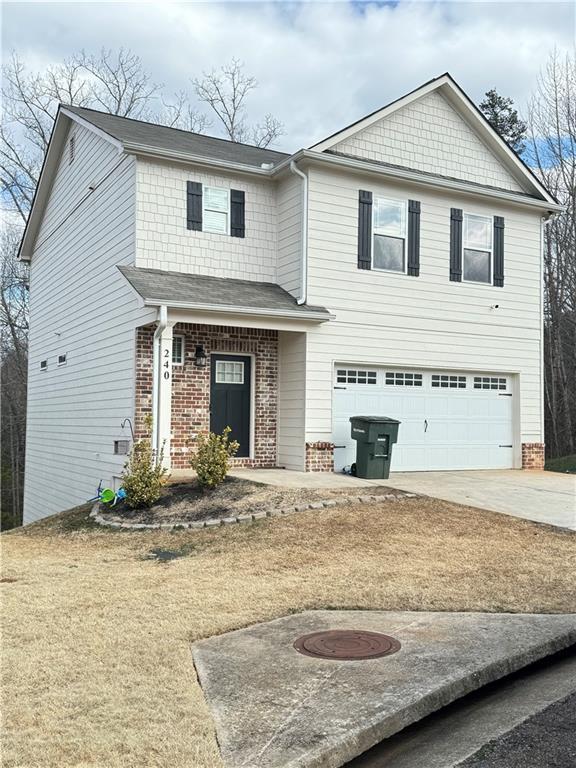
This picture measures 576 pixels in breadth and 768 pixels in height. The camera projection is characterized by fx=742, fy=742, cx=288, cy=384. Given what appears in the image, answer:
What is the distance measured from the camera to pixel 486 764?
139 inches

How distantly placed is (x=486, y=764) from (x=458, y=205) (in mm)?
13501

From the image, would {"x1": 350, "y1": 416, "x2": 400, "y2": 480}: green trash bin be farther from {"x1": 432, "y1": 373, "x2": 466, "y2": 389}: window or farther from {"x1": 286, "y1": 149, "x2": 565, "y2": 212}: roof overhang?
{"x1": 286, "y1": 149, "x2": 565, "y2": 212}: roof overhang

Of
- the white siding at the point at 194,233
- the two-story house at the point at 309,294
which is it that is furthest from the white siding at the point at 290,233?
the white siding at the point at 194,233

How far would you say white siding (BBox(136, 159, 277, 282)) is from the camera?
44.0 ft

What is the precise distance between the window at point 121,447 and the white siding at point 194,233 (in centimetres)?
318

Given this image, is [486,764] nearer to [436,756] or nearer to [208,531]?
[436,756]

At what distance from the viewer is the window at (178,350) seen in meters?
13.3

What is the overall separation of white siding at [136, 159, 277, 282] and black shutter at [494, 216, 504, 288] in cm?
492

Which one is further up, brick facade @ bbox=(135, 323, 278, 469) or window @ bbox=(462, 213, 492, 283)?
window @ bbox=(462, 213, 492, 283)

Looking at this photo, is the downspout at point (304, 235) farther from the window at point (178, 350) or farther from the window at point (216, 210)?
the window at point (178, 350)

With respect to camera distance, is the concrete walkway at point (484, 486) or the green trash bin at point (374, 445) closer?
the concrete walkway at point (484, 486)

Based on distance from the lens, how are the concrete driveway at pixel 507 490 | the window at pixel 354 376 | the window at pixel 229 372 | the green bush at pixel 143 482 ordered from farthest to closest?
the window at pixel 354 376 → the window at pixel 229 372 → the green bush at pixel 143 482 → the concrete driveway at pixel 507 490

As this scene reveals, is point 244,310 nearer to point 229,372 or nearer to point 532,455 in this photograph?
point 229,372

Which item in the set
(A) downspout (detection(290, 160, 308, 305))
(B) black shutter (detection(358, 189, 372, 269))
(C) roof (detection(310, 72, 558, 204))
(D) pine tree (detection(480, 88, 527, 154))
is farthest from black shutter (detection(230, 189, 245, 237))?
(D) pine tree (detection(480, 88, 527, 154))
